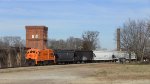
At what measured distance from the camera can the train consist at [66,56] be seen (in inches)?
2764

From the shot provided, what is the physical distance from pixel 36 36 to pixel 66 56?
1973 inches

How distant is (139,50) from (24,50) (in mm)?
33321

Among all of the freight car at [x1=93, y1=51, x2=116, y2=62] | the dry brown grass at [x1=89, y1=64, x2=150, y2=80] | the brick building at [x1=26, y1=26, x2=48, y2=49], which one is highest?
the brick building at [x1=26, y1=26, x2=48, y2=49]

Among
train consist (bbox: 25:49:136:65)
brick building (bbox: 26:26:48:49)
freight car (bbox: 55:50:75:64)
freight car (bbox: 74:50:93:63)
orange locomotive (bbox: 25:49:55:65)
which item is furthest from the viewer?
brick building (bbox: 26:26:48:49)

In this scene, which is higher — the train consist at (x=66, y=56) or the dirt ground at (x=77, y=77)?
the train consist at (x=66, y=56)

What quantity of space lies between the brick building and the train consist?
1062 inches

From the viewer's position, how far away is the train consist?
70.2 meters

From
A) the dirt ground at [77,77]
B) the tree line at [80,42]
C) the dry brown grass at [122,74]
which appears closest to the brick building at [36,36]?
the tree line at [80,42]

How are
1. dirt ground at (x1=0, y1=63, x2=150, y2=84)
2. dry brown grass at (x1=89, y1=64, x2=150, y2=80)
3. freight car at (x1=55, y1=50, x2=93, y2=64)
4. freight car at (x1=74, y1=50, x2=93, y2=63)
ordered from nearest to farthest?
dirt ground at (x1=0, y1=63, x2=150, y2=84) → dry brown grass at (x1=89, y1=64, x2=150, y2=80) → freight car at (x1=55, y1=50, x2=93, y2=64) → freight car at (x1=74, y1=50, x2=93, y2=63)

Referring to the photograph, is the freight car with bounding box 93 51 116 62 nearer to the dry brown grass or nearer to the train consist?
the train consist

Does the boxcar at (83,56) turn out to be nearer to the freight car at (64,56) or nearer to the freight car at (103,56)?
the freight car at (64,56)

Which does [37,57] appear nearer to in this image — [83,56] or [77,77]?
[83,56]

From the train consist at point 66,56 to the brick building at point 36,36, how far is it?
88.5 feet

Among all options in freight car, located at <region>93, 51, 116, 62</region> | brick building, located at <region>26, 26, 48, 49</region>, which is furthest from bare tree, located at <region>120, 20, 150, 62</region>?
brick building, located at <region>26, 26, 48, 49</region>
